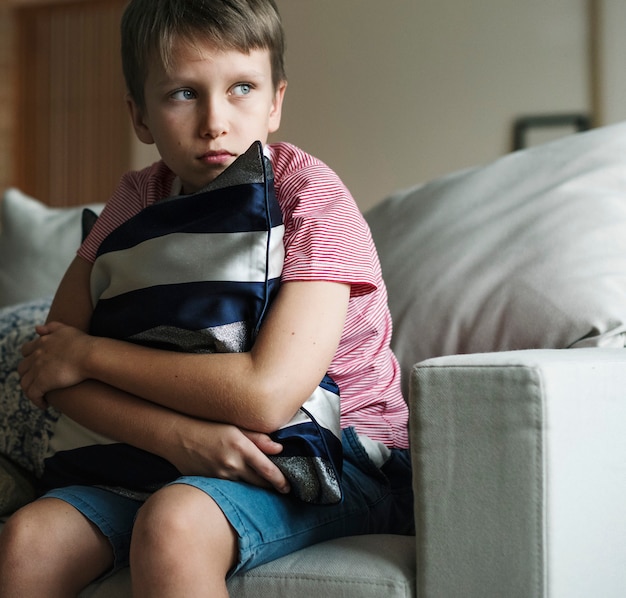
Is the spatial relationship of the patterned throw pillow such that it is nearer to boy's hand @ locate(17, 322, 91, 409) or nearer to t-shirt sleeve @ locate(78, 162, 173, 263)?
boy's hand @ locate(17, 322, 91, 409)

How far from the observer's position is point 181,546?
2.61 ft

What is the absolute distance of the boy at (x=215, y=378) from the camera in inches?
34.1

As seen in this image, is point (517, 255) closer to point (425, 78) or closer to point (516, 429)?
point (516, 429)

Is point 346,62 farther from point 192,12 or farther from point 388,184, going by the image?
point 192,12

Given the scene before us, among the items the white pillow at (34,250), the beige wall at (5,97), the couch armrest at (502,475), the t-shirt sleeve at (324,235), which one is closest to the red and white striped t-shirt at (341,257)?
the t-shirt sleeve at (324,235)

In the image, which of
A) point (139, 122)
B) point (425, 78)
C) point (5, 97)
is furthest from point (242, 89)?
point (5, 97)

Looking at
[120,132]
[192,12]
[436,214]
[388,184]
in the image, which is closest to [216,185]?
[192,12]

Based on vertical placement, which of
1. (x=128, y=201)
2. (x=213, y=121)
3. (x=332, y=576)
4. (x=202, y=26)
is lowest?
(x=332, y=576)

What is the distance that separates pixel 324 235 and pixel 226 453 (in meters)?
0.28

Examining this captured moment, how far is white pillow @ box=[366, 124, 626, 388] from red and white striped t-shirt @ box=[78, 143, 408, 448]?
120mm

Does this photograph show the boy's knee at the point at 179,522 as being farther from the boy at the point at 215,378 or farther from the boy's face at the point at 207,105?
the boy's face at the point at 207,105

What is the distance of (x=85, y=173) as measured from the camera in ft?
13.7

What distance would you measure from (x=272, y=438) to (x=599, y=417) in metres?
0.35

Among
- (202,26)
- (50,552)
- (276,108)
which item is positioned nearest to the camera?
(50,552)
